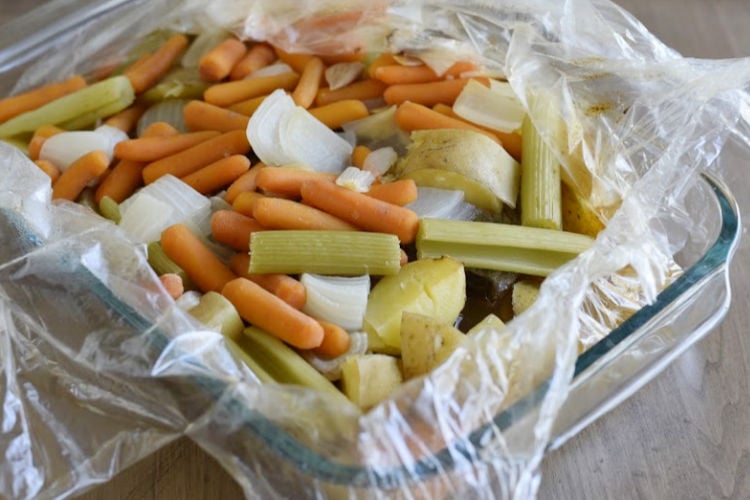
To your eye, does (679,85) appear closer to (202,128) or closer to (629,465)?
(629,465)

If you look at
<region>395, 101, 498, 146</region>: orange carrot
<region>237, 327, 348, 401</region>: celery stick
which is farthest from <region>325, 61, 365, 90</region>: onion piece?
<region>237, 327, 348, 401</region>: celery stick

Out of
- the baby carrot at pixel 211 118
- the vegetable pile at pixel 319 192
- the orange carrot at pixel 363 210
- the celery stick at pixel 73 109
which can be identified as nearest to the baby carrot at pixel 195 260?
the vegetable pile at pixel 319 192

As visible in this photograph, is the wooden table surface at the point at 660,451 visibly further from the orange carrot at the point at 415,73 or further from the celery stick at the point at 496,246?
the orange carrot at the point at 415,73

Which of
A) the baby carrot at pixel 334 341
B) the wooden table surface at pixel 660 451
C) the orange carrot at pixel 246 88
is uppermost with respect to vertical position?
the orange carrot at pixel 246 88

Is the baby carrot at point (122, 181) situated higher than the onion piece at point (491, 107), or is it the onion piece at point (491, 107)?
the baby carrot at point (122, 181)

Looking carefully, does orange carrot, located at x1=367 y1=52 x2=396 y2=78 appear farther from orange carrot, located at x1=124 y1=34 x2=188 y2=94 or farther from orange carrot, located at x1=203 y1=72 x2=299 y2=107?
orange carrot, located at x1=124 y1=34 x2=188 y2=94

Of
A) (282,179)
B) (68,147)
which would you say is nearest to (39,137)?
(68,147)

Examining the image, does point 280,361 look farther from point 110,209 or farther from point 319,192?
point 110,209

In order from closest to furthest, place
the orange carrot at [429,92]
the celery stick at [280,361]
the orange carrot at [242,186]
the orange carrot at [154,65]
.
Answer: the celery stick at [280,361] < the orange carrot at [242,186] < the orange carrot at [429,92] < the orange carrot at [154,65]
